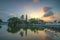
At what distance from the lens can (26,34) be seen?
2.15 m

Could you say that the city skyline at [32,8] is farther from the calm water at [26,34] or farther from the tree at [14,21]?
the calm water at [26,34]

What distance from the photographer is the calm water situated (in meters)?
2.12

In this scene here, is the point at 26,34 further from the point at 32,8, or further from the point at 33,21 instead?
the point at 32,8

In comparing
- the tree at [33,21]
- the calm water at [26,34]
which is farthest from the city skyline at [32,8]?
the calm water at [26,34]

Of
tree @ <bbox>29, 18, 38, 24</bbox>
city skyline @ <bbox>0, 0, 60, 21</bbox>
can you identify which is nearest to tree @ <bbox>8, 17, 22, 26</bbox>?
→ city skyline @ <bbox>0, 0, 60, 21</bbox>

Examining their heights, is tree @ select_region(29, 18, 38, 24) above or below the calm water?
above

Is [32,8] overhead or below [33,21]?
overhead

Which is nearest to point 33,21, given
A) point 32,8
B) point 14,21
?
point 32,8

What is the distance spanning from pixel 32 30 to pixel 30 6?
43cm

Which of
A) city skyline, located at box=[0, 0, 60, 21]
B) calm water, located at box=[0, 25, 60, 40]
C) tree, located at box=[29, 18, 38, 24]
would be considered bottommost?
calm water, located at box=[0, 25, 60, 40]

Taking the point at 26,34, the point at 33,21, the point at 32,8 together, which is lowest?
the point at 26,34

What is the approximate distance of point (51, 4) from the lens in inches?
87.0

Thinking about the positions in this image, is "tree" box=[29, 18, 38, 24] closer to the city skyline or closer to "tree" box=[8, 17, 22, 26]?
the city skyline

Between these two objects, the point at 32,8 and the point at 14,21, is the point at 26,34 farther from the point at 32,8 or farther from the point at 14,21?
the point at 32,8
